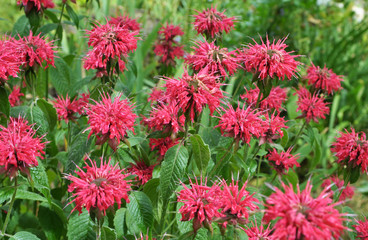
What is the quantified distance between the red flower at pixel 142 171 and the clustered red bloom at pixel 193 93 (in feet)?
1.07

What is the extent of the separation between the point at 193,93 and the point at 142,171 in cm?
40

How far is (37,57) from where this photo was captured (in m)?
1.51

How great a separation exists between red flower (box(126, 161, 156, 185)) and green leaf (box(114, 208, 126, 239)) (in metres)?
0.14

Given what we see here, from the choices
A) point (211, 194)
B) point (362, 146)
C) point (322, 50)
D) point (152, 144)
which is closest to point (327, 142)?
point (322, 50)

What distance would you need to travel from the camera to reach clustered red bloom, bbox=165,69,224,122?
1163mm

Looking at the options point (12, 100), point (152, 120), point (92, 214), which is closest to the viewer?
point (92, 214)

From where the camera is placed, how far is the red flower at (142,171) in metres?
1.43

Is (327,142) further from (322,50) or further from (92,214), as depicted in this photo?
(92,214)

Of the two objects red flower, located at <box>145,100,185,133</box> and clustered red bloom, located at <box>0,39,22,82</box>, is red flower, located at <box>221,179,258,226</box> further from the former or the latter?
clustered red bloom, located at <box>0,39,22,82</box>

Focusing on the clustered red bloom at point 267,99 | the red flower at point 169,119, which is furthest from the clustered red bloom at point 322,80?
the red flower at point 169,119

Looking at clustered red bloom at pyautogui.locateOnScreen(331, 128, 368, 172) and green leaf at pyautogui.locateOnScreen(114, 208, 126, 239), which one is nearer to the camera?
green leaf at pyautogui.locateOnScreen(114, 208, 126, 239)

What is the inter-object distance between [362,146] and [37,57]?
3.86 ft

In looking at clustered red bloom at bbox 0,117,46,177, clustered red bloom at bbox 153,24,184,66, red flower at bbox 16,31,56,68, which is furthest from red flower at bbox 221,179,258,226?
clustered red bloom at bbox 153,24,184,66

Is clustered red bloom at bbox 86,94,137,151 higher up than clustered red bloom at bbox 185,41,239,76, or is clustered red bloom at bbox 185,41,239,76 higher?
clustered red bloom at bbox 185,41,239,76
